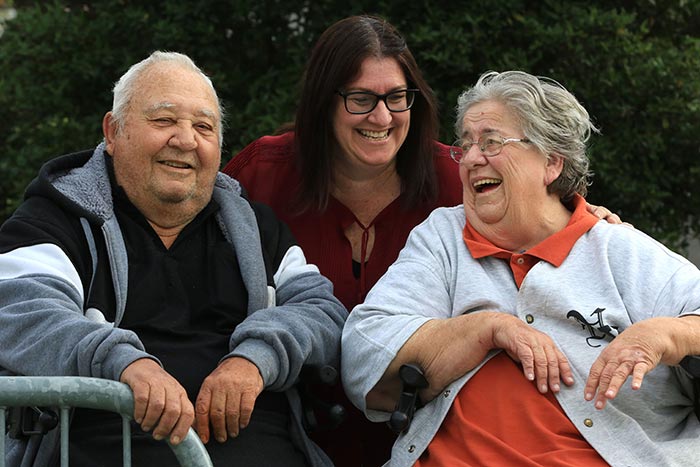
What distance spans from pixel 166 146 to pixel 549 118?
4.05 feet

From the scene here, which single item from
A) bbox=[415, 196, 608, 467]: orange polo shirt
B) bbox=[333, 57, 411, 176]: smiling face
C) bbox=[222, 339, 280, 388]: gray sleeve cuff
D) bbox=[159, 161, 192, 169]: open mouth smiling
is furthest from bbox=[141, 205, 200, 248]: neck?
bbox=[415, 196, 608, 467]: orange polo shirt

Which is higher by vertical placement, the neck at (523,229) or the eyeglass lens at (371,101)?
the eyeglass lens at (371,101)

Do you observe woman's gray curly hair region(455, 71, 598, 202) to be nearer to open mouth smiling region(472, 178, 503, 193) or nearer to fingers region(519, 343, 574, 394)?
open mouth smiling region(472, 178, 503, 193)

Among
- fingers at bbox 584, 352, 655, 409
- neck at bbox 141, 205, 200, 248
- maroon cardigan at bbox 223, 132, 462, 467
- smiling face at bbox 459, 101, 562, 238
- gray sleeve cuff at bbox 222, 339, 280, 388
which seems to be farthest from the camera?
maroon cardigan at bbox 223, 132, 462, 467

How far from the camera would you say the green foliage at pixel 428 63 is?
5754 millimetres

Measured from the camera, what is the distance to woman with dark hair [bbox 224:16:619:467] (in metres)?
4.29

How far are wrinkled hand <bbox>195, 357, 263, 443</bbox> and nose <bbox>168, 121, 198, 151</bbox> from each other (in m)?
0.79

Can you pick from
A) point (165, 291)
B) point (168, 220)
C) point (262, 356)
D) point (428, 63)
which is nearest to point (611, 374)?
point (262, 356)

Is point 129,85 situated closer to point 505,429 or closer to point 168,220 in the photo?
point 168,220

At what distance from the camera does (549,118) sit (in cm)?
372

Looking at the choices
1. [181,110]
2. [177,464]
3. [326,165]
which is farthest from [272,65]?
[177,464]

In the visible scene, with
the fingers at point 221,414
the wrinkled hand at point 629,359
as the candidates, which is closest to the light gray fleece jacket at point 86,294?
the fingers at point 221,414

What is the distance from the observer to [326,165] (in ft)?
14.6

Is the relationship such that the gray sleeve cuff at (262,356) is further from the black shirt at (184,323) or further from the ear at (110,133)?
the ear at (110,133)
